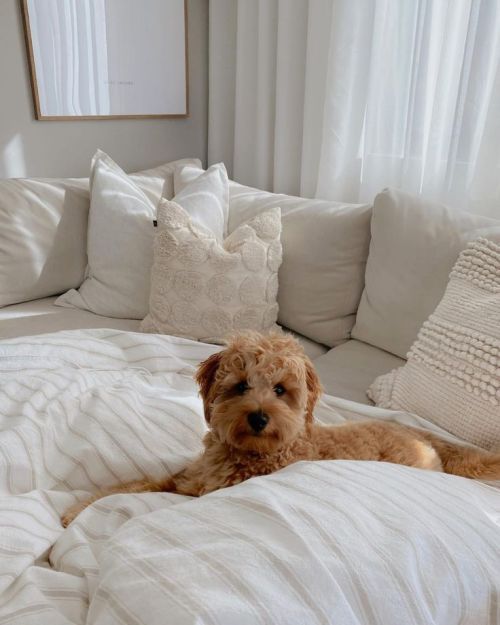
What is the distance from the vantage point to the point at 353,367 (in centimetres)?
149

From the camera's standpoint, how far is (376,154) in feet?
6.42

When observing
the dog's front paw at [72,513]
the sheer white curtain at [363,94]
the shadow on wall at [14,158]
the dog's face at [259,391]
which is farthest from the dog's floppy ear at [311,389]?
the shadow on wall at [14,158]

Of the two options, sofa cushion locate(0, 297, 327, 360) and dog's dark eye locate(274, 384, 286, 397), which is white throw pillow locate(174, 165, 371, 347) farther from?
dog's dark eye locate(274, 384, 286, 397)

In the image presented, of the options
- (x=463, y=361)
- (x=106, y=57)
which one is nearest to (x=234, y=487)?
(x=463, y=361)

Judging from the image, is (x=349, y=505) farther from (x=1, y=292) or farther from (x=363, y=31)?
(x=363, y=31)

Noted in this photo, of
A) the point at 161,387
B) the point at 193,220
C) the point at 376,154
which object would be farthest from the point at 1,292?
the point at 376,154

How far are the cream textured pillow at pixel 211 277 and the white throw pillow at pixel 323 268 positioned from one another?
0.07 metres

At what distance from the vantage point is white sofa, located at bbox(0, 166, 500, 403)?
1419mm

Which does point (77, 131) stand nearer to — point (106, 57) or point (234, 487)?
point (106, 57)

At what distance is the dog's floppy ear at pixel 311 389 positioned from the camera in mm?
1012

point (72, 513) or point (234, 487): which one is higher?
point (234, 487)

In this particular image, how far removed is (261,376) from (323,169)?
132 centimetres

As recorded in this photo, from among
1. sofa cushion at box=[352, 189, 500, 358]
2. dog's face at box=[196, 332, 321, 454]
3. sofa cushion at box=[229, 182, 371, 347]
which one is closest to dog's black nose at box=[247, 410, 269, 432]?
dog's face at box=[196, 332, 321, 454]

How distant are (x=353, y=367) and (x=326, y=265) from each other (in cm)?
34
